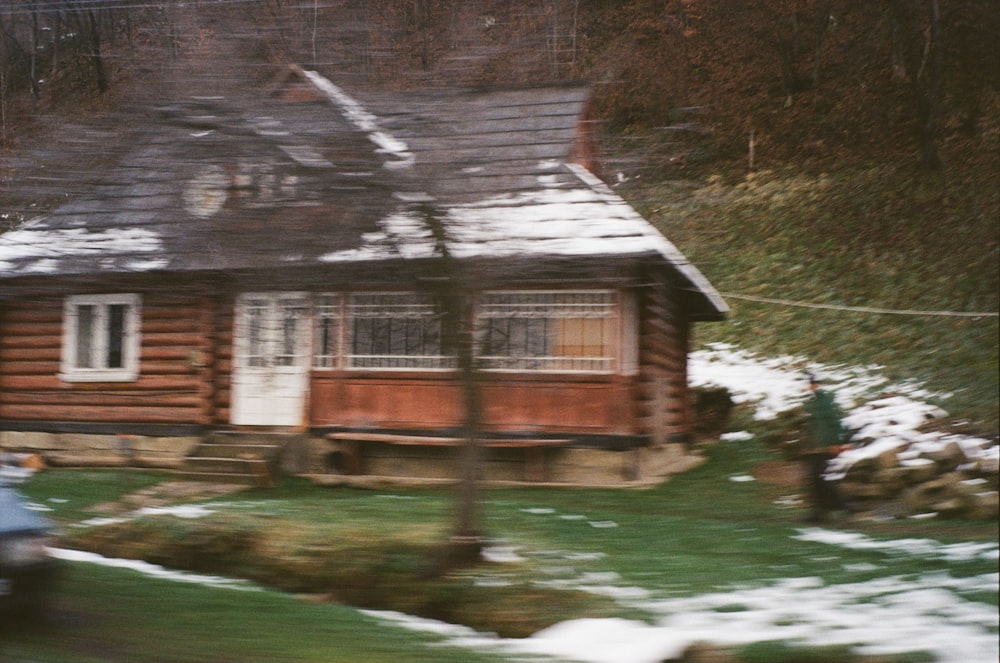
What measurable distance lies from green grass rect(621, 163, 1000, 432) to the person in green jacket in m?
5.38

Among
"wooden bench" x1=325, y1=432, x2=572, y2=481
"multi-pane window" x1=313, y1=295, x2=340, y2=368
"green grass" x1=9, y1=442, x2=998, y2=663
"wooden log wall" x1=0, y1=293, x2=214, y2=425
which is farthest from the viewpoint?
"wooden log wall" x1=0, y1=293, x2=214, y2=425

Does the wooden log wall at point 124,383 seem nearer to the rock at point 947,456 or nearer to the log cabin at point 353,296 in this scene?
the log cabin at point 353,296

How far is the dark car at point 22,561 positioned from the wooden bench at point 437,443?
311 inches

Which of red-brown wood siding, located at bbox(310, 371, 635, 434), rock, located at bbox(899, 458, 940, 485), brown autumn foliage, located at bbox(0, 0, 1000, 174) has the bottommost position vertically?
rock, located at bbox(899, 458, 940, 485)

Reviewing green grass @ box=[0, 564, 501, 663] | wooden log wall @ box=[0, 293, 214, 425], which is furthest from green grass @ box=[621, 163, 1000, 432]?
green grass @ box=[0, 564, 501, 663]

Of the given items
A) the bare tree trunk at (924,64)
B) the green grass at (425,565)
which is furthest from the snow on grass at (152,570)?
the bare tree trunk at (924,64)

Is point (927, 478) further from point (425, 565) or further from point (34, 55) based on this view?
point (34, 55)

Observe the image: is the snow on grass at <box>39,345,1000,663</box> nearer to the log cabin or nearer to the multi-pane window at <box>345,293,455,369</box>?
the log cabin

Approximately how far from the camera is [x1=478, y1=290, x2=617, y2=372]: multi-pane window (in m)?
14.7

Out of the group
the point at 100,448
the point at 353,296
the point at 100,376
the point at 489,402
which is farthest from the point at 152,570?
the point at 100,376

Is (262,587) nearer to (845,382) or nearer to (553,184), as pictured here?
(553,184)

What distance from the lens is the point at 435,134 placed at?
7.66 meters

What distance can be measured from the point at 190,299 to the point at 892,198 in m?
19.5

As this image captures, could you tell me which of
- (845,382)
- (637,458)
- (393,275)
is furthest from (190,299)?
(845,382)
